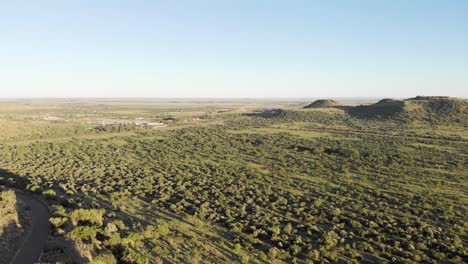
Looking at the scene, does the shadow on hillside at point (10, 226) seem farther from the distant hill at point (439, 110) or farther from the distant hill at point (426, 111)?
the distant hill at point (439, 110)

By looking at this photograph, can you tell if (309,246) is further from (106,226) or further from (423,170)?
(423,170)

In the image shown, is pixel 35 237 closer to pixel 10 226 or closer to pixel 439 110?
pixel 10 226

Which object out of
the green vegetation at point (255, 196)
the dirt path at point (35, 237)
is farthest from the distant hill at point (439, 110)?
the dirt path at point (35, 237)

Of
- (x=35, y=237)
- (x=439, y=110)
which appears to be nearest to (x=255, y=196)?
(x=35, y=237)

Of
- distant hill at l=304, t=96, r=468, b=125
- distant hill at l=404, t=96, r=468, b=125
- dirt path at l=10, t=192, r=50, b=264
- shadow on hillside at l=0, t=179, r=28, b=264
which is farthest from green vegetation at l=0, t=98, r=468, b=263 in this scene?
distant hill at l=304, t=96, r=468, b=125

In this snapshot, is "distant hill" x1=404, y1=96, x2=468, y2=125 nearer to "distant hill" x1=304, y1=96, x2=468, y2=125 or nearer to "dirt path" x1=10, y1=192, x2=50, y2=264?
"distant hill" x1=304, y1=96, x2=468, y2=125
